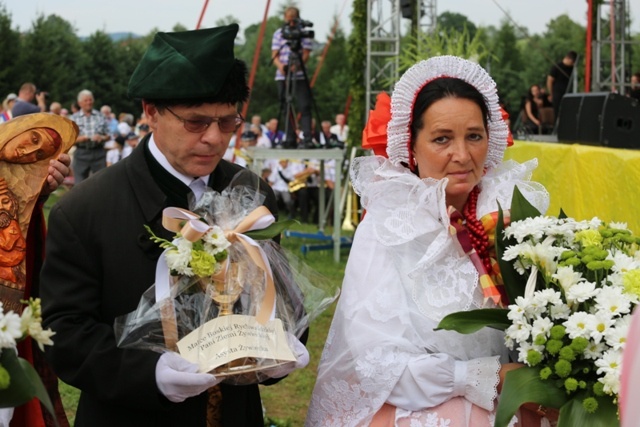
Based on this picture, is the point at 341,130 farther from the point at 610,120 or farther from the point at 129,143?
the point at 610,120

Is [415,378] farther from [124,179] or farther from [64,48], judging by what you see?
[64,48]

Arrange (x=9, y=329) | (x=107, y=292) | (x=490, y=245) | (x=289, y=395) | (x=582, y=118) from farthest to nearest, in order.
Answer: (x=582, y=118) < (x=289, y=395) < (x=490, y=245) < (x=107, y=292) < (x=9, y=329)

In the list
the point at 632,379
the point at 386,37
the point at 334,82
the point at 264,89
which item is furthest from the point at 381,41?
the point at 264,89

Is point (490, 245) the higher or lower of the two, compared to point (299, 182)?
higher

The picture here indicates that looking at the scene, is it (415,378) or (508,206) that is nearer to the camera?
(415,378)

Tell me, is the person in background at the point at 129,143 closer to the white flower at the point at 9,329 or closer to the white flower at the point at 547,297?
the white flower at the point at 547,297

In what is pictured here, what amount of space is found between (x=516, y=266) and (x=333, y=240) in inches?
352

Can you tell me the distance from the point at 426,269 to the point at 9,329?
52.5 inches

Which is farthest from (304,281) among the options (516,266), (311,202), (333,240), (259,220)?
(311,202)

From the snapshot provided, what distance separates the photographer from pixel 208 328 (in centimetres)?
240

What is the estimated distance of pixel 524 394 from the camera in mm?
2416

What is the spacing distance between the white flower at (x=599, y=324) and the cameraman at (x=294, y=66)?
31.8 feet

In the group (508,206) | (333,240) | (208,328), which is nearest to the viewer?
(208,328)

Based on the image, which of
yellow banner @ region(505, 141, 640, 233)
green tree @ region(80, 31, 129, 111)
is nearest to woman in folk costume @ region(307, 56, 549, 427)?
yellow banner @ region(505, 141, 640, 233)
